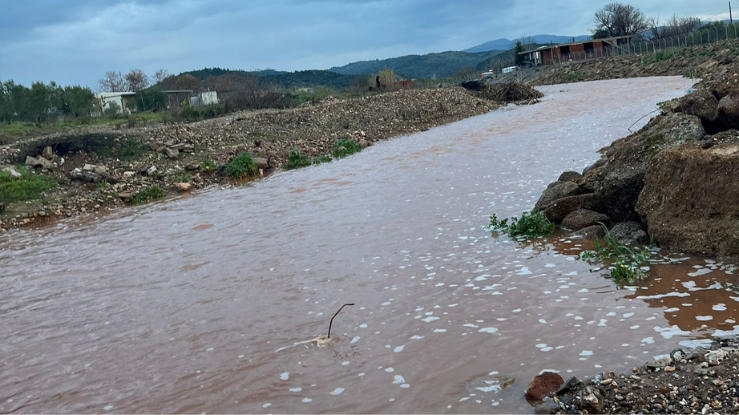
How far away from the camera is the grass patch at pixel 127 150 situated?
1797cm

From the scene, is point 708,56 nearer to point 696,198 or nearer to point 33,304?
point 696,198

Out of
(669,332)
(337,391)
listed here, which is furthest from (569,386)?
(337,391)

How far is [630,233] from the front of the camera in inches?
288

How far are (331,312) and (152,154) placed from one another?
13.8 metres

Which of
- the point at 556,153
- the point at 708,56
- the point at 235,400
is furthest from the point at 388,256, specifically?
the point at 708,56

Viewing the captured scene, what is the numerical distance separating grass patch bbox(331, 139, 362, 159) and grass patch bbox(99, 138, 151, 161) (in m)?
5.73

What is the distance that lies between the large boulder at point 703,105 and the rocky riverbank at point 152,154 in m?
11.6

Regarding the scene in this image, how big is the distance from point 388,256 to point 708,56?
4820 cm

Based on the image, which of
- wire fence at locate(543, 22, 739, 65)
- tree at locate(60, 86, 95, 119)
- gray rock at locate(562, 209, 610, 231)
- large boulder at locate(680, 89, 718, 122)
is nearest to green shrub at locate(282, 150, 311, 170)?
gray rock at locate(562, 209, 610, 231)

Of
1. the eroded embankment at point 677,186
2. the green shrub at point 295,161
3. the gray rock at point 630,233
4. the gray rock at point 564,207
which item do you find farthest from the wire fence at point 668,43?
the gray rock at point 630,233

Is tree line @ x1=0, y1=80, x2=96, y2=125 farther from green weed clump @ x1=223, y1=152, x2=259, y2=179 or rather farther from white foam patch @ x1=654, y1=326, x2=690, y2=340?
white foam patch @ x1=654, y1=326, x2=690, y2=340

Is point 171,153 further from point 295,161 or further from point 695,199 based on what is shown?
point 695,199

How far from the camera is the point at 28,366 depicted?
5648 mm

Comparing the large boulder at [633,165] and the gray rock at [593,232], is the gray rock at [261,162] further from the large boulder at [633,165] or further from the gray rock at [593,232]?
the gray rock at [593,232]
